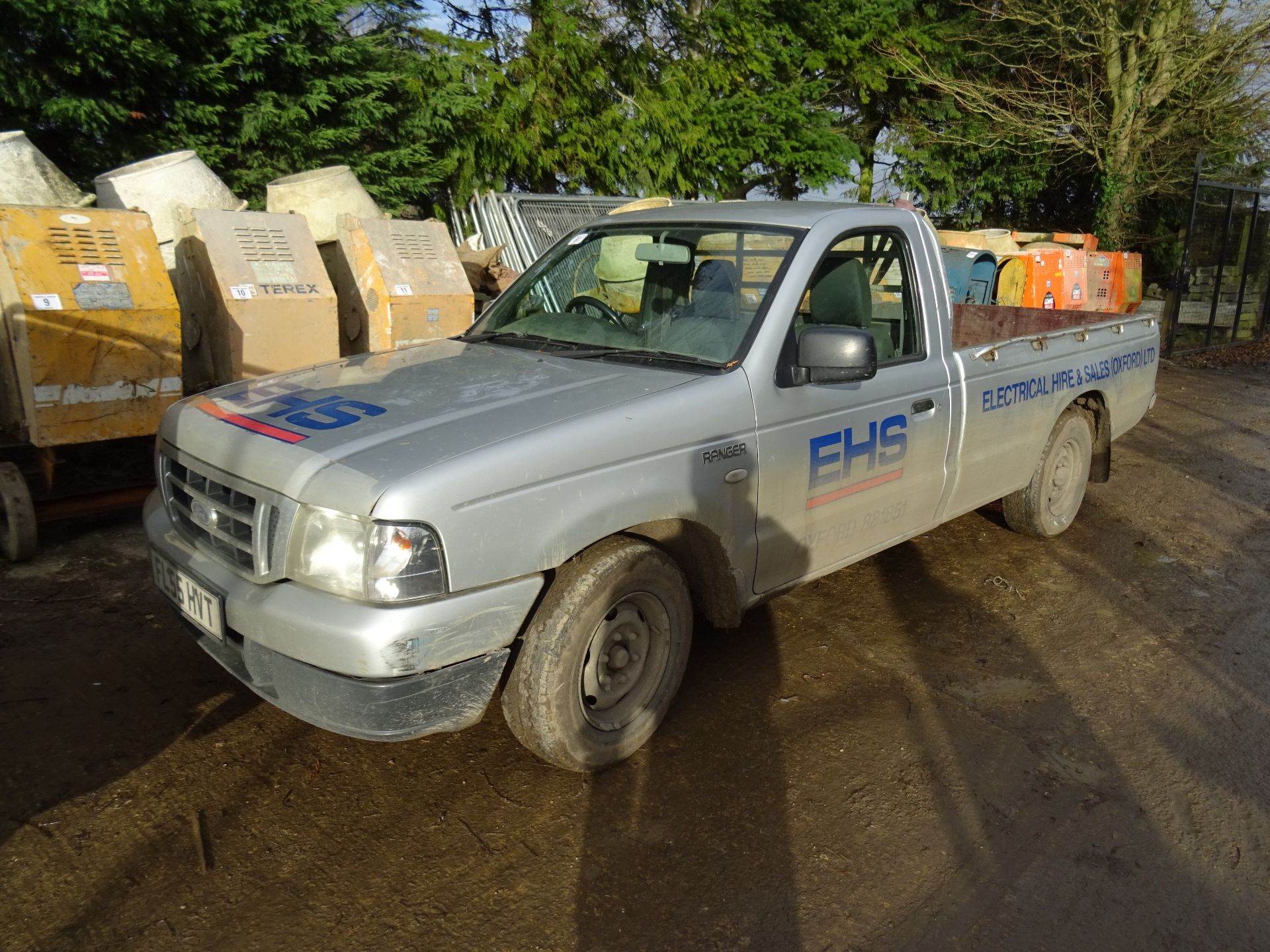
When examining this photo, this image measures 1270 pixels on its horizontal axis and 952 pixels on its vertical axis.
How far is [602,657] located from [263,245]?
4.37 metres

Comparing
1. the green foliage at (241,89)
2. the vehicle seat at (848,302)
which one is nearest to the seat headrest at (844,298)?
the vehicle seat at (848,302)

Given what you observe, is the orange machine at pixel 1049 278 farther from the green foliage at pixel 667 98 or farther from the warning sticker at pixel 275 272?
the warning sticker at pixel 275 272

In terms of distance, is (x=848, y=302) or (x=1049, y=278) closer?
(x=848, y=302)

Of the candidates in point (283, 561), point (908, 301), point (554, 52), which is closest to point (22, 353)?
point (283, 561)

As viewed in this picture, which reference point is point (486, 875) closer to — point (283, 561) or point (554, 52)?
point (283, 561)

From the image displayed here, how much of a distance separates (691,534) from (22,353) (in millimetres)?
3874

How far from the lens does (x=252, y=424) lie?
303 cm

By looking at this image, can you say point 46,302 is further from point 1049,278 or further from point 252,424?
point 1049,278

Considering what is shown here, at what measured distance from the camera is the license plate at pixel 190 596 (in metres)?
2.87

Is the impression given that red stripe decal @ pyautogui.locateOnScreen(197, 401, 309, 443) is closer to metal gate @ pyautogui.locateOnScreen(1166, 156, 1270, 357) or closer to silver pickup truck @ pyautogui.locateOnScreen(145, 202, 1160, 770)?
silver pickup truck @ pyautogui.locateOnScreen(145, 202, 1160, 770)

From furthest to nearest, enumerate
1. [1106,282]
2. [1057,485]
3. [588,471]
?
1. [1106,282]
2. [1057,485]
3. [588,471]

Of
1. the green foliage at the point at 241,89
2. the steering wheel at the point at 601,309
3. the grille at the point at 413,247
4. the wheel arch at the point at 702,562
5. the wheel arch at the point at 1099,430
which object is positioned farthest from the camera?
the green foliage at the point at 241,89

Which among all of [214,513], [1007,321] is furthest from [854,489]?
[1007,321]

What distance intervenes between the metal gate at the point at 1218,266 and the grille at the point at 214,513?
14634mm
